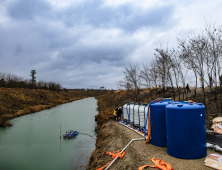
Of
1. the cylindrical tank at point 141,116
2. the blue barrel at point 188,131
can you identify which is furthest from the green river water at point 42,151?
the blue barrel at point 188,131

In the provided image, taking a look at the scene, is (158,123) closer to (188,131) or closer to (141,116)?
(188,131)

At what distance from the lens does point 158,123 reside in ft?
22.3

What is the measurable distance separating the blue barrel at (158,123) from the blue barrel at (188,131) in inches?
46.8

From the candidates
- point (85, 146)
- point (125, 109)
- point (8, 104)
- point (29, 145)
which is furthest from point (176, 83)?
point (8, 104)

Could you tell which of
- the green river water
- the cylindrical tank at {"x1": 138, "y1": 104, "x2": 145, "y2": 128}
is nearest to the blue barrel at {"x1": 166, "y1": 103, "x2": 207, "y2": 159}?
the cylindrical tank at {"x1": 138, "y1": 104, "x2": 145, "y2": 128}

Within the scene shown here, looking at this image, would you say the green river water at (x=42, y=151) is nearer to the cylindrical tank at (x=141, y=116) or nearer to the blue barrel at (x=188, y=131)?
the cylindrical tank at (x=141, y=116)

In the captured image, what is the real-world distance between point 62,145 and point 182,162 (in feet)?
39.1

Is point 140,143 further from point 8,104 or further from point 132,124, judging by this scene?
point 8,104

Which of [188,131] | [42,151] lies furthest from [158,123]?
[42,151]

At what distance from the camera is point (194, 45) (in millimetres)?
13344

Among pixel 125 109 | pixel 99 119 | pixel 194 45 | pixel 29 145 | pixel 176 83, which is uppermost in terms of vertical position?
pixel 194 45

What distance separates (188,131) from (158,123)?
63.6 inches

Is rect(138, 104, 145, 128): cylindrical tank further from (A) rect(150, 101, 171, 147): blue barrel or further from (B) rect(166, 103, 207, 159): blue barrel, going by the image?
(B) rect(166, 103, 207, 159): blue barrel

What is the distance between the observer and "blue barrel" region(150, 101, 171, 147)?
673cm
